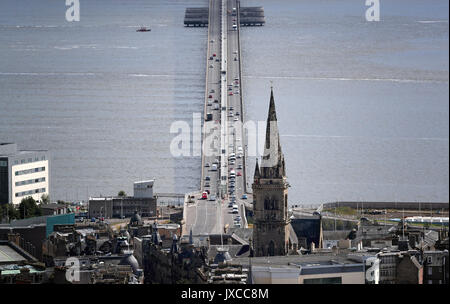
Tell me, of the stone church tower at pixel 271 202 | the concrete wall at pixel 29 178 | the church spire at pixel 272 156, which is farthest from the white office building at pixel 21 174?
the stone church tower at pixel 271 202

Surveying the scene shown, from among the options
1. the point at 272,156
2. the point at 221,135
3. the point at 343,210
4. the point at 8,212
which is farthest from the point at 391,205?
the point at 221,135

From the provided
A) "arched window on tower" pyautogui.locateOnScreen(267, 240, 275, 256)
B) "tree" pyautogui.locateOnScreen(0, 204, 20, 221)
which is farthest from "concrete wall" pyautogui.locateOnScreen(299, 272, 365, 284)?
"tree" pyautogui.locateOnScreen(0, 204, 20, 221)

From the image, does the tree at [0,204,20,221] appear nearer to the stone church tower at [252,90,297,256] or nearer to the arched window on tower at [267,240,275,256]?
the stone church tower at [252,90,297,256]

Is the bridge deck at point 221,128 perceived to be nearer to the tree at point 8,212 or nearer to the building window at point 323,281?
the tree at point 8,212

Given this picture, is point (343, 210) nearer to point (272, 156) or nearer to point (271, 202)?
point (272, 156)

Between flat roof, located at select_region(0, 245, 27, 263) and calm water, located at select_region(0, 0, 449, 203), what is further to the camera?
calm water, located at select_region(0, 0, 449, 203)
